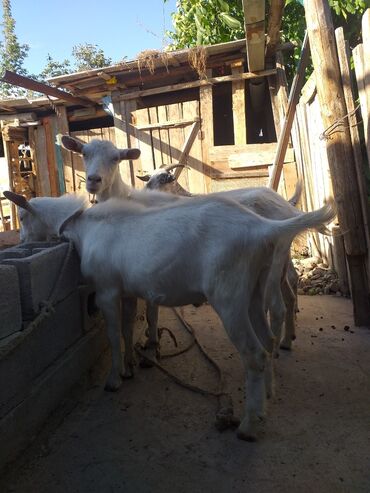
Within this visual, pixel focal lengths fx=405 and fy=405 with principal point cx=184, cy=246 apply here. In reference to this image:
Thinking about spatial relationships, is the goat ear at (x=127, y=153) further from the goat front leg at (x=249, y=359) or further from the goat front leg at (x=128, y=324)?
the goat front leg at (x=249, y=359)

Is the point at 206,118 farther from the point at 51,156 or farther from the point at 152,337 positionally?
the point at 152,337

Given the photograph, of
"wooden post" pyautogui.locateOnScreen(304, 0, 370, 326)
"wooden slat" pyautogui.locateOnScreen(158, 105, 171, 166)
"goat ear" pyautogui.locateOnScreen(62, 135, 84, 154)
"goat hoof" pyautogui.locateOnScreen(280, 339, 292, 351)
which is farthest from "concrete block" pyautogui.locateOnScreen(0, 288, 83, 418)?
"wooden slat" pyautogui.locateOnScreen(158, 105, 171, 166)

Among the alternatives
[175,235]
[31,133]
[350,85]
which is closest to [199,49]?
[350,85]

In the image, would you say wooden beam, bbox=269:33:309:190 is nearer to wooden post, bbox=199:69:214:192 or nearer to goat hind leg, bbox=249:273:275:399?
wooden post, bbox=199:69:214:192

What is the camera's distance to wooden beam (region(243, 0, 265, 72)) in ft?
14.3

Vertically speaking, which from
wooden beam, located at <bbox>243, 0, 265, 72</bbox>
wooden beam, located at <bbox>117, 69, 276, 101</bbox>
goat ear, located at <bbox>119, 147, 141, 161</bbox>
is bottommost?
goat ear, located at <bbox>119, 147, 141, 161</bbox>

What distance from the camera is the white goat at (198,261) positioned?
7.93ft

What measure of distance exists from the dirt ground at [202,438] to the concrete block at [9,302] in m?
0.74

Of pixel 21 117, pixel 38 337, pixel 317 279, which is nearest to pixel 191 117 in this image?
pixel 317 279

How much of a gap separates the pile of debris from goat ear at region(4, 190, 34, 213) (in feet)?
12.0

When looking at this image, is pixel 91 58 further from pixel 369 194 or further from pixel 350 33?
pixel 369 194

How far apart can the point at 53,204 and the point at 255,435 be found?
2574 millimetres

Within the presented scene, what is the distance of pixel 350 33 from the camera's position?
5.80 meters

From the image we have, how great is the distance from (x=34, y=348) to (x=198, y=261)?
3.84 ft
